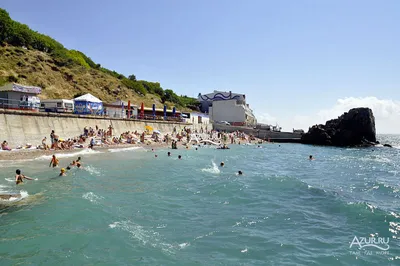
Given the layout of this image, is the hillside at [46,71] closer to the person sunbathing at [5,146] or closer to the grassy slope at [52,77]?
the grassy slope at [52,77]

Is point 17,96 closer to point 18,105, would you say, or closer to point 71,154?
point 18,105

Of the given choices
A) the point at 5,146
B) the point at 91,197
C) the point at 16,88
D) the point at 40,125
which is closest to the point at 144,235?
the point at 91,197

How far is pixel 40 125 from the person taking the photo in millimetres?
27344

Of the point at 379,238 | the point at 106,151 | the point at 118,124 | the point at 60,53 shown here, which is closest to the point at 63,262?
the point at 379,238

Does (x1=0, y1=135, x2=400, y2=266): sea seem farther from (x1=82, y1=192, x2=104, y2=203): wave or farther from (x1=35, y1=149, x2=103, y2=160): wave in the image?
(x1=35, y1=149, x2=103, y2=160): wave

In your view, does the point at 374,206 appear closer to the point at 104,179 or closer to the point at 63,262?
the point at 63,262

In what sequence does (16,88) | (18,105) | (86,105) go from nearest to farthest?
(18,105) → (16,88) → (86,105)

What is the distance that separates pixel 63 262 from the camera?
707 cm

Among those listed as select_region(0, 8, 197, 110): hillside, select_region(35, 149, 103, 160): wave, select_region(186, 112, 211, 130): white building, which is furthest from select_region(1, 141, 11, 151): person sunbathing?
select_region(186, 112, 211, 130): white building

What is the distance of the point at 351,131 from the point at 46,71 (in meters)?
64.5

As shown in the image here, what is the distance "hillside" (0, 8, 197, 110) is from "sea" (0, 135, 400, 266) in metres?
38.9

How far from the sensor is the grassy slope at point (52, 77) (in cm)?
5088

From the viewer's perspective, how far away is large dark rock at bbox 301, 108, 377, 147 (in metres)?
59.2

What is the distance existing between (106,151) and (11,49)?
41.8m
